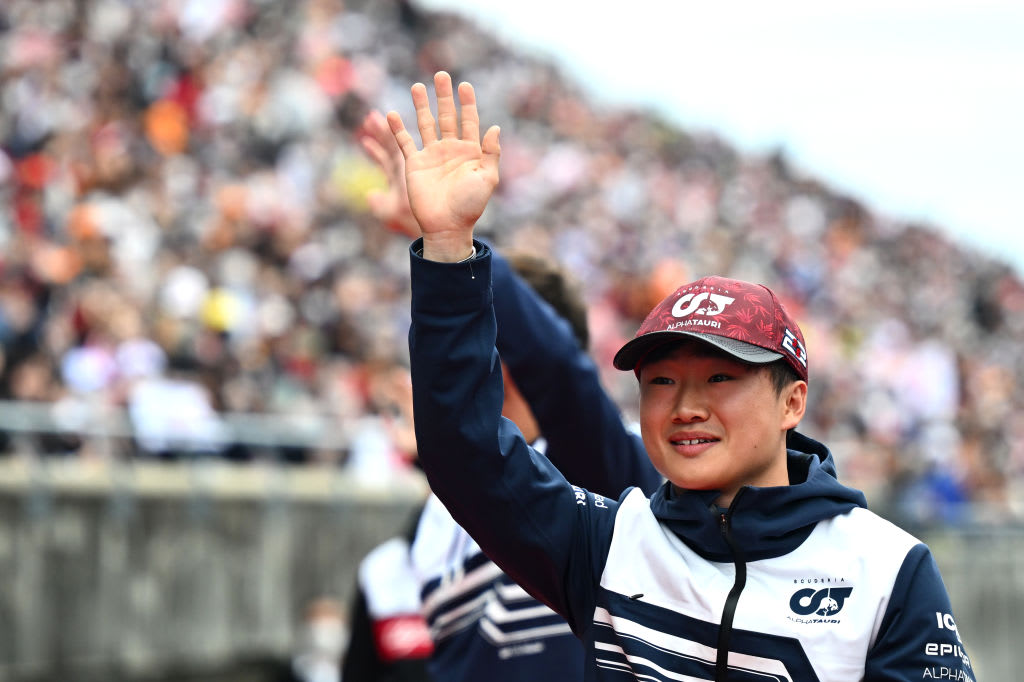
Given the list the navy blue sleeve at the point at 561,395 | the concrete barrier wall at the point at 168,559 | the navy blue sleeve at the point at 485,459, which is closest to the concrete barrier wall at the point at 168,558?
the concrete barrier wall at the point at 168,559

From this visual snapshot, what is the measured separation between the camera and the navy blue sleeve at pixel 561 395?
3.24 metres

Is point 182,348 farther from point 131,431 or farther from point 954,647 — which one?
point 954,647

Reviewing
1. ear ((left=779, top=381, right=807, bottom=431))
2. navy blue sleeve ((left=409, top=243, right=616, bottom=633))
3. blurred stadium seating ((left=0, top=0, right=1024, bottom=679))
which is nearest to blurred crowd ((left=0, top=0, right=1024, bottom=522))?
blurred stadium seating ((left=0, top=0, right=1024, bottom=679))

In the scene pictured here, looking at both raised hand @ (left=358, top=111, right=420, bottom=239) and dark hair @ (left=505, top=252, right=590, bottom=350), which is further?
dark hair @ (left=505, top=252, right=590, bottom=350)

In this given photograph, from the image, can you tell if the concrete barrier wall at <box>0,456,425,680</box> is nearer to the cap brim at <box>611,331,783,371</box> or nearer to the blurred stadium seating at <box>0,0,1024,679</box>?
the blurred stadium seating at <box>0,0,1024,679</box>

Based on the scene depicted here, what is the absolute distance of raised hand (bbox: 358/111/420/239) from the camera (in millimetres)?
3410

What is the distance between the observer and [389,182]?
3488 mm

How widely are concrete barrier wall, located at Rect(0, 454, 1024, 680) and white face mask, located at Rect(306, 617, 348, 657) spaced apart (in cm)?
69

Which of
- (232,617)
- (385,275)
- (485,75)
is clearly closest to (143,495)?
(232,617)

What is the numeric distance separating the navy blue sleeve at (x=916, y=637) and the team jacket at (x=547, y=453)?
3.50 feet

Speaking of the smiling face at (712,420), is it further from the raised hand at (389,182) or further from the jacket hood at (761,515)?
the raised hand at (389,182)

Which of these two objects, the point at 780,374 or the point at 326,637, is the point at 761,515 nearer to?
the point at 780,374

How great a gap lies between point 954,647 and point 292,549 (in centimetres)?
805

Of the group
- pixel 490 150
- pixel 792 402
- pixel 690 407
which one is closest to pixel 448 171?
pixel 490 150
